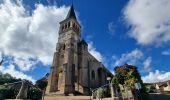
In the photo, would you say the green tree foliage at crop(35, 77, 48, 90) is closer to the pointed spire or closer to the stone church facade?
the stone church facade

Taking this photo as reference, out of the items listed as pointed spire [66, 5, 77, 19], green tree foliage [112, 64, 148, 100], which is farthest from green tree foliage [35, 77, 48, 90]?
green tree foliage [112, 64, 148, 100]

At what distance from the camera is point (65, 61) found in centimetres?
3384

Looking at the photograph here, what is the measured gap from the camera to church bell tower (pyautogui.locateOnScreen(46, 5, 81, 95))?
103 ft

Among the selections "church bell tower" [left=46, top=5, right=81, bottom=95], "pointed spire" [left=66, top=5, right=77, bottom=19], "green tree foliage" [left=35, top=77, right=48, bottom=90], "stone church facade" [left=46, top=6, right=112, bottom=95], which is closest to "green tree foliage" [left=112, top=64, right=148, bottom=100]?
"stone church facade" [left=46, top=6, right=112, bottom=95]

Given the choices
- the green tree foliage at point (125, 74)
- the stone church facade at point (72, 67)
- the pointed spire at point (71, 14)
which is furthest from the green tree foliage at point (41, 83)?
the green tree foliage at point (125, 74)

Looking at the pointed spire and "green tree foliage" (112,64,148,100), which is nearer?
"green tree foliage" (112,64,148,100)

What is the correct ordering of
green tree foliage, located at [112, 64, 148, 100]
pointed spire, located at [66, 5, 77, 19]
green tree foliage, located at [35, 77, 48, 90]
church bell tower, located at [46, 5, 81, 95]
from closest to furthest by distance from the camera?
green tree foliage, located at [112, 64, 148, 100], church bell tower, located at [46, 5, 81, 95], green tree foliage, located at [35, 77, 48, 90], pointed spire, located at [66, 5, 77, 19]

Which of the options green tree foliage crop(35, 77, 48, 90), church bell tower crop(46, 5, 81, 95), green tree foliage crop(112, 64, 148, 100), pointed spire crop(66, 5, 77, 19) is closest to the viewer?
green tree foliage crop(112, 64, 148, 100)

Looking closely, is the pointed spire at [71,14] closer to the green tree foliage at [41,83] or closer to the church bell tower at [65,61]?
the church bell tower at [65,61]

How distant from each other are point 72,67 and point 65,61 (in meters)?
2.03

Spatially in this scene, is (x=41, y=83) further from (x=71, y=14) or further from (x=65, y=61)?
(x=71, y=14)

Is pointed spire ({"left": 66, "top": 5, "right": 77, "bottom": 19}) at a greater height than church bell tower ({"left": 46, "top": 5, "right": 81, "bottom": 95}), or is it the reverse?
pointed spire ({"left": 66, "top": 5, "right": 77, "bottom": 19})

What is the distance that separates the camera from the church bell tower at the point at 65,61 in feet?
103

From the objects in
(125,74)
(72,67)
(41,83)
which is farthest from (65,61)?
(125,74)
